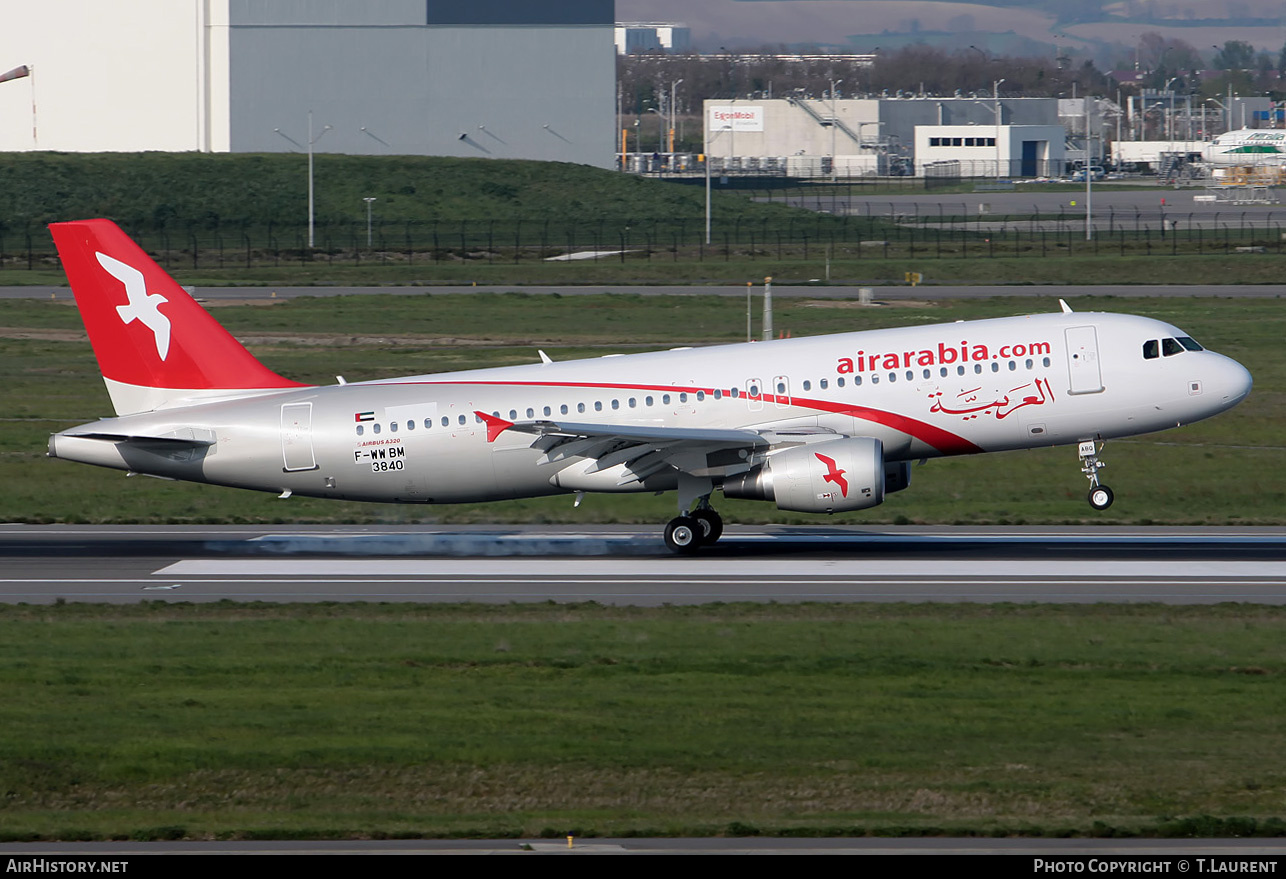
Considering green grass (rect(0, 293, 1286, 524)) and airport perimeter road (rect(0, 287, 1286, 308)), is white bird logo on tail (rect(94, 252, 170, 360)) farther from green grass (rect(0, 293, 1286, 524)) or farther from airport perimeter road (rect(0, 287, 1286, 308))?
airport perimeter road (rect(0, 287, 1286, 308))

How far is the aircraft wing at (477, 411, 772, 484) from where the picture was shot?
33219 mm

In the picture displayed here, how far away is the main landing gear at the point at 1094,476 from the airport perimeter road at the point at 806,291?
5253 cm

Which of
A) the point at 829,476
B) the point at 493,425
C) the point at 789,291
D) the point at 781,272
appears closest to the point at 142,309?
the point at 493,425

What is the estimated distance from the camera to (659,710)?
22312mm

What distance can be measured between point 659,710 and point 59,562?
718 inches

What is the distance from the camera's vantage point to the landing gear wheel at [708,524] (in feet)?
117

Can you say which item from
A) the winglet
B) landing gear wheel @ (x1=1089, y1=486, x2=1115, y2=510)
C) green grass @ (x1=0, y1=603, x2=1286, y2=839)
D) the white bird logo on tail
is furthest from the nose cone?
the white bird logo on tail

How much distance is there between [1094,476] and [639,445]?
9719 millimetres

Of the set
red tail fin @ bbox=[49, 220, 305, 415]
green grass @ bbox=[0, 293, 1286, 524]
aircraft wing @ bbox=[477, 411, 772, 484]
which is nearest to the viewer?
aircraft wing @ bbox=[477, 411, 772, 484]

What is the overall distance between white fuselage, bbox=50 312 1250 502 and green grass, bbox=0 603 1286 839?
598 cm

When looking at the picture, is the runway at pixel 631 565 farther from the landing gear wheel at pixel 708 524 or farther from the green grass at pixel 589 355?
the green grass at pixel 589 355

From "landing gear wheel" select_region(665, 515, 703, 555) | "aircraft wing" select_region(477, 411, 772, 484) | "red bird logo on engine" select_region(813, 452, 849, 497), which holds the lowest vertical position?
"landing gear wheel" select_region(665, 515, 703, 555)
